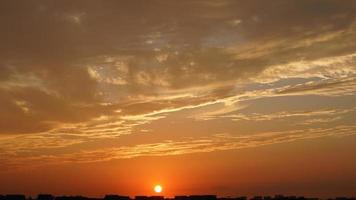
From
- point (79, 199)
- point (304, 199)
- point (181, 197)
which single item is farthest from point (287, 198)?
point (79, 199)

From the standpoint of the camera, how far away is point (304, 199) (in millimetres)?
146375

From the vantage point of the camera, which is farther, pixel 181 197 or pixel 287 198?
pixel 287 198

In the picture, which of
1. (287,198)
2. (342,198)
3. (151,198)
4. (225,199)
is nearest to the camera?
(151,198)

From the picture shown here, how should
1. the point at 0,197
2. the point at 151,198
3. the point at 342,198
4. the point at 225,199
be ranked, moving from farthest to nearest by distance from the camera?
the point at 342,198
the point at 225,199
the point at 151,198
the point at 0,197

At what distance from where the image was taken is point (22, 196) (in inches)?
4326

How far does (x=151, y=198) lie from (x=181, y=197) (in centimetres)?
832

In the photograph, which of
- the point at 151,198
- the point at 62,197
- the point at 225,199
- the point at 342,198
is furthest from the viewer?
the point at 342,198

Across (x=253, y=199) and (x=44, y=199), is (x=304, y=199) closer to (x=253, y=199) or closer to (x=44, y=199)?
(x=253, y=199)

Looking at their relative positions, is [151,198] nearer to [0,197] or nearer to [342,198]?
[0,197]

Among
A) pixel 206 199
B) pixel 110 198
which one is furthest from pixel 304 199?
pixel 110 198

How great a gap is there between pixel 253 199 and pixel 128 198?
53.2 m

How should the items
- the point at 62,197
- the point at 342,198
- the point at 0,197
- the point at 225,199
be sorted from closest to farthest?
1. the point at 0,197
2. the point at 62,197
3. the point at 225,199
4. the point at 342,198

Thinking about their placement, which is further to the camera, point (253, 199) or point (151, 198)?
point (253, 199)

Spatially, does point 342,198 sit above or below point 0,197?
above
